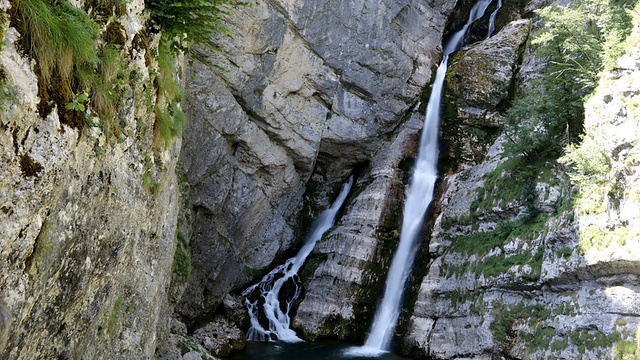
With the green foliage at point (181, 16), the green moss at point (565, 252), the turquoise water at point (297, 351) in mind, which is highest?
the green foliage at point (181, 16)

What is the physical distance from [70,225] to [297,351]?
1288 cm

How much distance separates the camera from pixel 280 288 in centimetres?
1989

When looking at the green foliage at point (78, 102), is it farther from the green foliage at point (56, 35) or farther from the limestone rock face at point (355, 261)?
the limestone rock face at point (355, 261)

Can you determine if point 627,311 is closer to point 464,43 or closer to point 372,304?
point 372,304

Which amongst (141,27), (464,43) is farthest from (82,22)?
(464,43)

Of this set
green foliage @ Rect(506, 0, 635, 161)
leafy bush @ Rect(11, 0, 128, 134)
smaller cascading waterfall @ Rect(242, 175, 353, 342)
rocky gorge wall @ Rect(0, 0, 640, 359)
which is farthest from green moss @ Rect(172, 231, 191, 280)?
green foliage @ Rect(506, 0, 635, 161)

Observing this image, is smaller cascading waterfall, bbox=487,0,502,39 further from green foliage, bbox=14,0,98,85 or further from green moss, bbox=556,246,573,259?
green foliage, bbox=14,0,98,85


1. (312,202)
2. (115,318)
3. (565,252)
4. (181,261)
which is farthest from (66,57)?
(312,202)

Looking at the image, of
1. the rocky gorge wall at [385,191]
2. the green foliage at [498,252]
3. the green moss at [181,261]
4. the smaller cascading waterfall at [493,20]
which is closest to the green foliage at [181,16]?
the green moss at [181,261]

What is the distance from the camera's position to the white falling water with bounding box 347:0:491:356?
17125 millimetres

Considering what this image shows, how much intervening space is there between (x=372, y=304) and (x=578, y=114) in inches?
389

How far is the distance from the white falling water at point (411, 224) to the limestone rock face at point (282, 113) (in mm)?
1166

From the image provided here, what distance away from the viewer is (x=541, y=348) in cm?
1298

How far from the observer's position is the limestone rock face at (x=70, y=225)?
395cm
